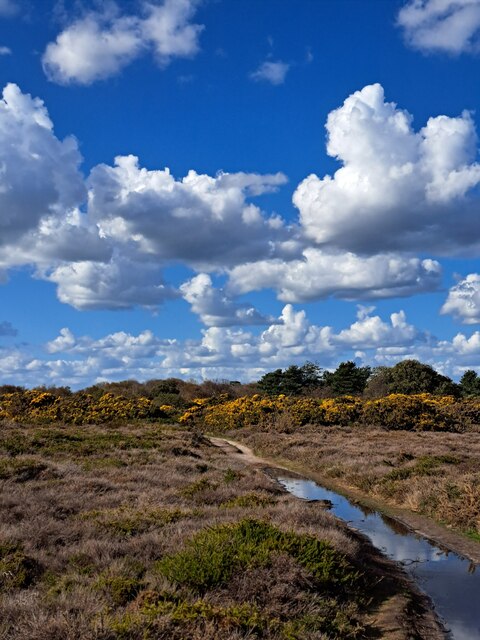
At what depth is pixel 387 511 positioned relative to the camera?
18.8 metres

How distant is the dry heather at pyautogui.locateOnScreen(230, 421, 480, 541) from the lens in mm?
17406

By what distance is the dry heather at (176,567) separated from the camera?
23.7 ft

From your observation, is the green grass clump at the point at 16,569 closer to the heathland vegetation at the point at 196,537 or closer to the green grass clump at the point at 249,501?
the heathland vegetation at the point at 196,537

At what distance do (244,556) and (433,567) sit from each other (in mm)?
5771

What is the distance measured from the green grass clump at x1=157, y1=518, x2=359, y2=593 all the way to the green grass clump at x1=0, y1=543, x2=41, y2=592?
2214 millimetres

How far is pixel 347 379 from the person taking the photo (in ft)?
255

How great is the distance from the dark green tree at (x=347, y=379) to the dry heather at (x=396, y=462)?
34442mm

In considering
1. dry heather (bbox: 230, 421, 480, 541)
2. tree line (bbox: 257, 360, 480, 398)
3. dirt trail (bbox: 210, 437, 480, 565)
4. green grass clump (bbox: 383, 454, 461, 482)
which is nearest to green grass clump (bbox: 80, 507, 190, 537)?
dirt trail (bbox: 210, 437, 480, 565)

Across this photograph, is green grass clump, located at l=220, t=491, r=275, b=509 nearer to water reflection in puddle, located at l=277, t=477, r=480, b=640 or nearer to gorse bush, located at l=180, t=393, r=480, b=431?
water reflection in puddle, located at l=277, t=477, r=480, b=640

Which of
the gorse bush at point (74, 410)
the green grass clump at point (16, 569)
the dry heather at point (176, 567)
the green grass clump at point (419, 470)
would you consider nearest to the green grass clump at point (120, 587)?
the dry heather at point (176, 567)

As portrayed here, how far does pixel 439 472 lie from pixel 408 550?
26.0ft

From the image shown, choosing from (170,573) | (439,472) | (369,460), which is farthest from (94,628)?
(369,460)

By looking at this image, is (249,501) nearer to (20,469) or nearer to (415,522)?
(415,522)

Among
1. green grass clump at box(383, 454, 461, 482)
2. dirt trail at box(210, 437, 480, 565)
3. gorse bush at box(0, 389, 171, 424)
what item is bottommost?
dirt trail at box(210, 437, 480, 565)
